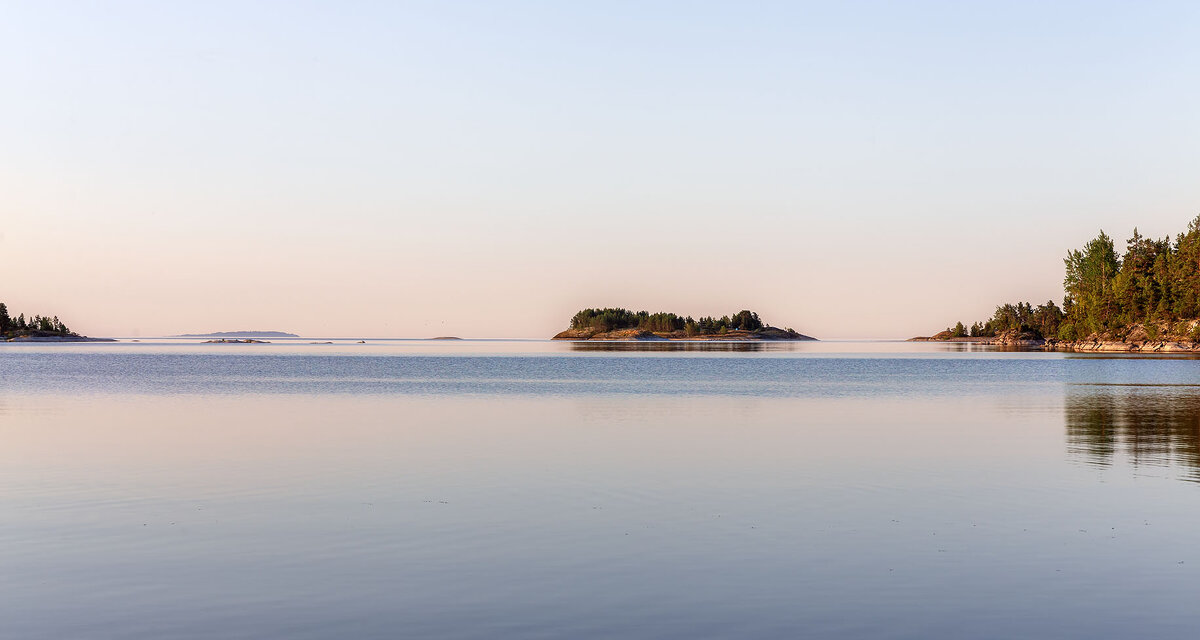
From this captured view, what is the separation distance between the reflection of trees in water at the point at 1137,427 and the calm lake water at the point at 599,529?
372 mm

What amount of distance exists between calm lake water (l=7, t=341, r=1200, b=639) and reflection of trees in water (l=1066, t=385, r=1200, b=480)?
1.22 ft

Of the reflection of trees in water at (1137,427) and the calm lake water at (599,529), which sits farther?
the reflection of trees in water at (1137,427)

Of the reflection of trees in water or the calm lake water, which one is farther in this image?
the reflection of trees in water

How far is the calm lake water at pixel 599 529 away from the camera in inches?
528

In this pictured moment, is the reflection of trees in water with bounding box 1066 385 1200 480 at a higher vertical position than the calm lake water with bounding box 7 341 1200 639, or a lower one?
higher

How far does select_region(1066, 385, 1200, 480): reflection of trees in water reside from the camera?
31.3 m

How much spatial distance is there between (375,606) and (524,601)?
2.11 meters

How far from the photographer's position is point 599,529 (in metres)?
19.5

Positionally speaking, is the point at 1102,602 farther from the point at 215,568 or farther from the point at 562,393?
the point at 562,393

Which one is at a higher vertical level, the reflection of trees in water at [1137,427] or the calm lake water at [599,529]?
the reflection of trees in water at [1137,427]

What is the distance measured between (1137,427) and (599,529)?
31856 millimetres

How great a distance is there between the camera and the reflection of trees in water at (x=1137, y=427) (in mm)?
31312

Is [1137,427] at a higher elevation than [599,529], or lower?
higher

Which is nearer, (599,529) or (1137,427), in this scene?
(599,529)
